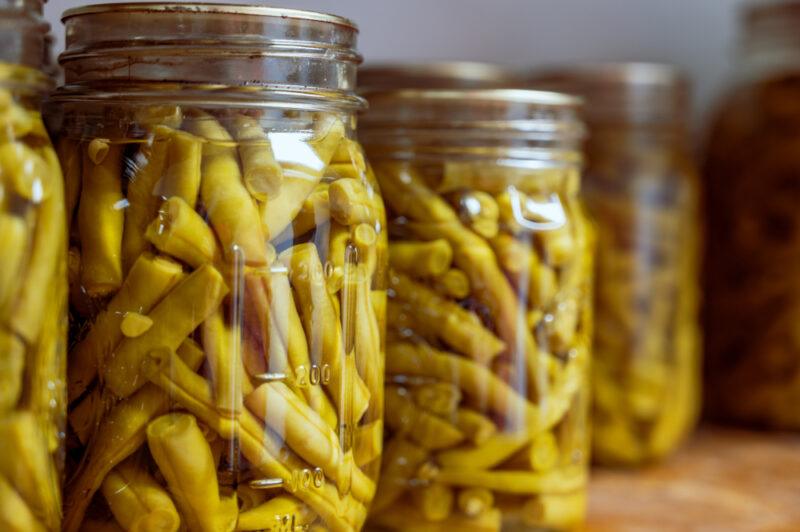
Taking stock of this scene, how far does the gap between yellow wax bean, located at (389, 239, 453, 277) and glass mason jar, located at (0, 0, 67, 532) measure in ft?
0.71

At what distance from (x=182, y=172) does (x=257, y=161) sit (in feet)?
0.11

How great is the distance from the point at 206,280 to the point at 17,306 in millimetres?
81

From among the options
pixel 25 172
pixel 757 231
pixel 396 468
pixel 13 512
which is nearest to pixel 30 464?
pixel 13 512

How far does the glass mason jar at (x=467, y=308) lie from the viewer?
651mm

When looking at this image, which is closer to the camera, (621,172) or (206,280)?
(206,280)

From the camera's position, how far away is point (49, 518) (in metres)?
0.49

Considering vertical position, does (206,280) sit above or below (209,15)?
below

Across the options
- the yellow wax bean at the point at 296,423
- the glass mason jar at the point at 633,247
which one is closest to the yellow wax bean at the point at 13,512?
the yellow wax bean at the point at 296,423

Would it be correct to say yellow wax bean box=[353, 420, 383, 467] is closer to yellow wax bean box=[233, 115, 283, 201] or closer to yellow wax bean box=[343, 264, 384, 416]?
yellow wax bean box=[343, 264, 384, 416]

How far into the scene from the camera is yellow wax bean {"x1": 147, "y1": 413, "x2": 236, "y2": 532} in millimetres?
493

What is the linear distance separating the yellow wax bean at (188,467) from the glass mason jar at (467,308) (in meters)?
0.18

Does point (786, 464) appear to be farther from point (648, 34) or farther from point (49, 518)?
point (49, 518)

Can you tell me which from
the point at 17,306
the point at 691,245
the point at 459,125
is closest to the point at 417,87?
the point at 459,125

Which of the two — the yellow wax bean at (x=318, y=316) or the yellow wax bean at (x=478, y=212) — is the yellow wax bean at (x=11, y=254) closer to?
the yellow wax bean at (x=318, y=316)
